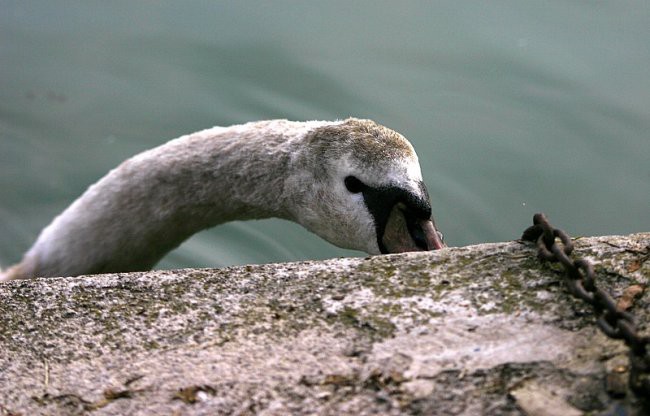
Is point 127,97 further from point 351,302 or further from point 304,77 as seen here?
point 351,302

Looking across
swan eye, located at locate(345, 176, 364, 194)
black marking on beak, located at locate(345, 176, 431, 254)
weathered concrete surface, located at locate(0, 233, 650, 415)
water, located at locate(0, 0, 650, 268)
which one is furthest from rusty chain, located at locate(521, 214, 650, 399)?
water, located at locate(0, 0, 650, 268)

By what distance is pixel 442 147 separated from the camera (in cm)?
688

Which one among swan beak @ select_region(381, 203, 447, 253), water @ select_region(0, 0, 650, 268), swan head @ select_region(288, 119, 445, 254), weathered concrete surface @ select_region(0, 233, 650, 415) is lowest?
weathered concrete surface @ select_region(0, 233, 650, 415)

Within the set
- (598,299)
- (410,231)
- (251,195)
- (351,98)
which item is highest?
(351,98)

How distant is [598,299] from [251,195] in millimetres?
2382

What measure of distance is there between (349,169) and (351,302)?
1566 mm

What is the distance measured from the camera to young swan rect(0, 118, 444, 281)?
387 cm

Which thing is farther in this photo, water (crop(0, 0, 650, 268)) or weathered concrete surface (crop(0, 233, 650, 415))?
water (crop(0, 0, 650, 268))

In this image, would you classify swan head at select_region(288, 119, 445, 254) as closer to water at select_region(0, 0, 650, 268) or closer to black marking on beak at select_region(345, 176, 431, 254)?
black marking on beak at select_region(345, 176, 431, 254)

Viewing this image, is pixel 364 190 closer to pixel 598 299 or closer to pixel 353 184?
pixel 353 184

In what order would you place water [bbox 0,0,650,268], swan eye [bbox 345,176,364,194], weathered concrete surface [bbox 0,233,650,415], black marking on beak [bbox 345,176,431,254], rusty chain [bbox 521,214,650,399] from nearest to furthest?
rusty chain [bbox 521,214,650,399], weathered concrete surface [bbox 0,233,650,415], black marking on beak [bbox 345,176,431,254], swan eye [bbox 345,176,364,194], water [bbox 0,0,650,268]

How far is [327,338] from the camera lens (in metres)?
2.35

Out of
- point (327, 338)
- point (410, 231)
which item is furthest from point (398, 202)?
point (327, 338)

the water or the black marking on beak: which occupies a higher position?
the water
